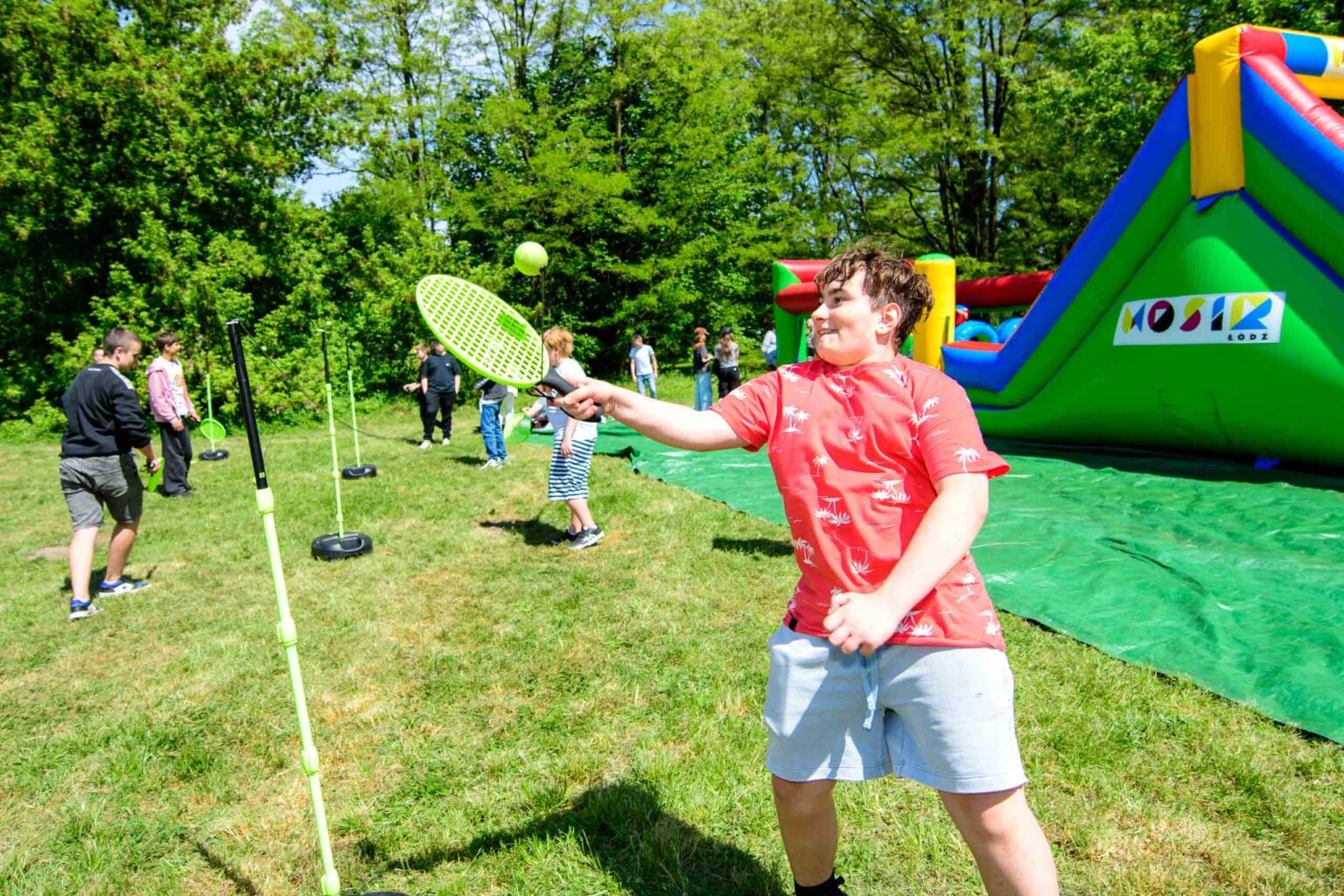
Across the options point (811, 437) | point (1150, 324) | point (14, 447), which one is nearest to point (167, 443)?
point (14, 447)

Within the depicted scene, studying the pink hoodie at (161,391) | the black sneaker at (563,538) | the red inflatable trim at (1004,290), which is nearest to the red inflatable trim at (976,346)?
the red inflatable trim at (1004,290)

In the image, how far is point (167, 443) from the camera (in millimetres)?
9914

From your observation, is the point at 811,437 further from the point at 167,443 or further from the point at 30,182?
the point at 30,182

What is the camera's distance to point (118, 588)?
613cm

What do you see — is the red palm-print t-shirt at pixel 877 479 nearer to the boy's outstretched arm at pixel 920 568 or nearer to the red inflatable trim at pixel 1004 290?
the boy's outstretched arm at pixel 920 568

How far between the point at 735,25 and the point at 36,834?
28988 millimetres

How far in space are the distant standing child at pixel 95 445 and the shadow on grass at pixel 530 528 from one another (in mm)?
3027

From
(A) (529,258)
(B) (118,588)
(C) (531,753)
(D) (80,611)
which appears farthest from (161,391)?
(C) (531,753)

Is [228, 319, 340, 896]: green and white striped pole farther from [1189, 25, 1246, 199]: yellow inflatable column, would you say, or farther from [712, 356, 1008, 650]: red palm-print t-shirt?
[1189, 25, 1246, 199]: yellow inflatable column

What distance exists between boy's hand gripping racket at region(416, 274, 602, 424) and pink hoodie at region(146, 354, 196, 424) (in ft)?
27.5

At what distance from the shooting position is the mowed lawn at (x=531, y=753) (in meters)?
2.77

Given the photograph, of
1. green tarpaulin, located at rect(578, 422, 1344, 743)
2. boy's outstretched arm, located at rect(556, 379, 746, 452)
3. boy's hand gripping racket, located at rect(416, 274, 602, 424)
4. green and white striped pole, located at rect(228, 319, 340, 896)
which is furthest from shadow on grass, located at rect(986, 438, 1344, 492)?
green and white striped pole, located at rect(228, 319, 340, 896)

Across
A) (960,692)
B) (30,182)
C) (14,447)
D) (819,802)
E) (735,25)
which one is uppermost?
(735,25)

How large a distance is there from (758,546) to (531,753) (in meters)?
3.25
